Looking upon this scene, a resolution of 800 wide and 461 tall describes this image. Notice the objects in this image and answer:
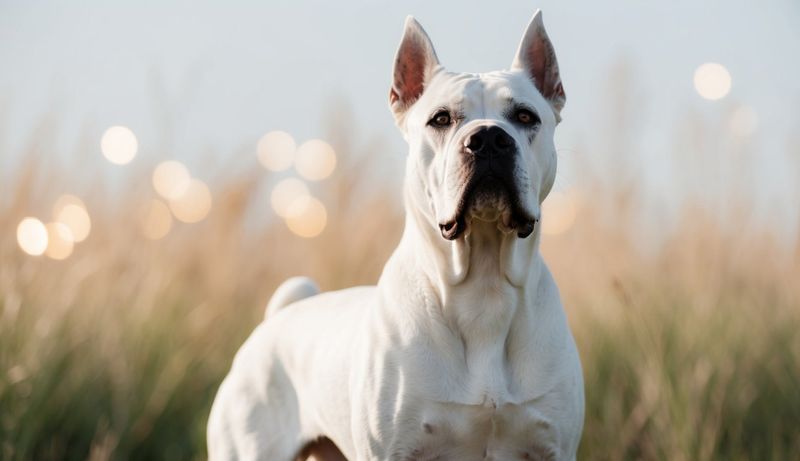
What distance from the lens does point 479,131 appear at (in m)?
3.15

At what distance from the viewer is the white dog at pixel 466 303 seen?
3225 millimetres

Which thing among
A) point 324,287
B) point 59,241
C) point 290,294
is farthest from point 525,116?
point 59,241

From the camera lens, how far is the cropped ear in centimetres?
371

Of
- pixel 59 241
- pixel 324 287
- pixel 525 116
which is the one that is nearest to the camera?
pixel 525 116

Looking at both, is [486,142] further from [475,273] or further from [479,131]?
[475,273]

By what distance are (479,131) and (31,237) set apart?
386cm

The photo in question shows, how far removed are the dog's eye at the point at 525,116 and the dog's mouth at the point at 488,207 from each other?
326mm

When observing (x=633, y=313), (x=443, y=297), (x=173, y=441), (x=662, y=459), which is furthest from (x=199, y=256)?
(x=443, y=297)

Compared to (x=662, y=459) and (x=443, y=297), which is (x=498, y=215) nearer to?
(x=443, y=297)

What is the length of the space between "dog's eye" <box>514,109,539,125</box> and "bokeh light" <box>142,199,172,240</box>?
158 inches

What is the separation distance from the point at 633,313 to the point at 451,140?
8.89 feet

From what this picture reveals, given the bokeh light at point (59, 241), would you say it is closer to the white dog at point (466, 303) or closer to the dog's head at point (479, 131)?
the white dog at point (466, 303)

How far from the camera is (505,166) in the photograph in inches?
124

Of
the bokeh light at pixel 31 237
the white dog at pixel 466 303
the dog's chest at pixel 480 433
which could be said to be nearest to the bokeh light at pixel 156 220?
the bokeh light at pixel 31 237
